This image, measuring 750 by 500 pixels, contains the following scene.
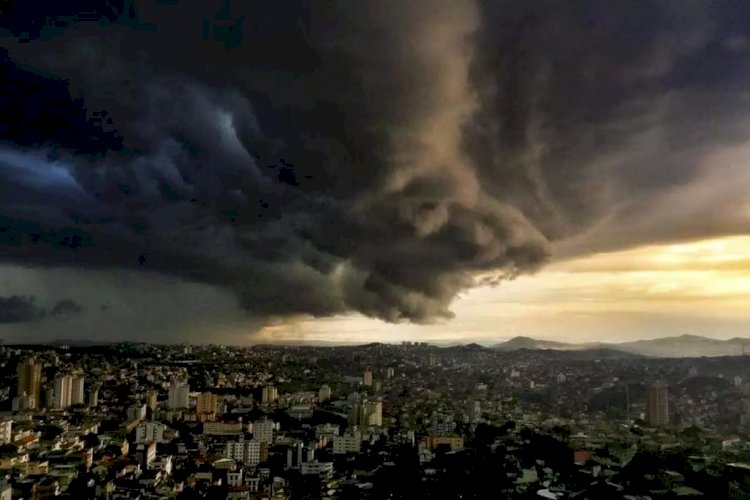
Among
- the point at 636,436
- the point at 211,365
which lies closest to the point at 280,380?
the point at 211,365

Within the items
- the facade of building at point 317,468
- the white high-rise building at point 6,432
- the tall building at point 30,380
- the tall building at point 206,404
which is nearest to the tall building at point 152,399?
the tall building at point 206,404

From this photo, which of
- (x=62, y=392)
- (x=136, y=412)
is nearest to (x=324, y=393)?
(x=136, y=412)

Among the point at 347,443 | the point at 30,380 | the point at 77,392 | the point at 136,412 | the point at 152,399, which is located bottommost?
the point at 347,443

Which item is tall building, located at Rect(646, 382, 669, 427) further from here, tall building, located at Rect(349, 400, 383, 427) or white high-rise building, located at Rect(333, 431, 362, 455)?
white high-rise building, located at Rect(333, 431, 362, 455)

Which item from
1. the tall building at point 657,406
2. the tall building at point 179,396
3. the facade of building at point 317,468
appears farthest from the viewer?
the tall building at point 179,396

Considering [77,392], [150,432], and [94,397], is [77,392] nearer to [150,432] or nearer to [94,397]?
[94,397]

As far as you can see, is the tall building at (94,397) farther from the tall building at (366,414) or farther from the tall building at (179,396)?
the tall building at (366,414)

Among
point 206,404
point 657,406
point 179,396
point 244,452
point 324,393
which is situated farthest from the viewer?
point 324,393
